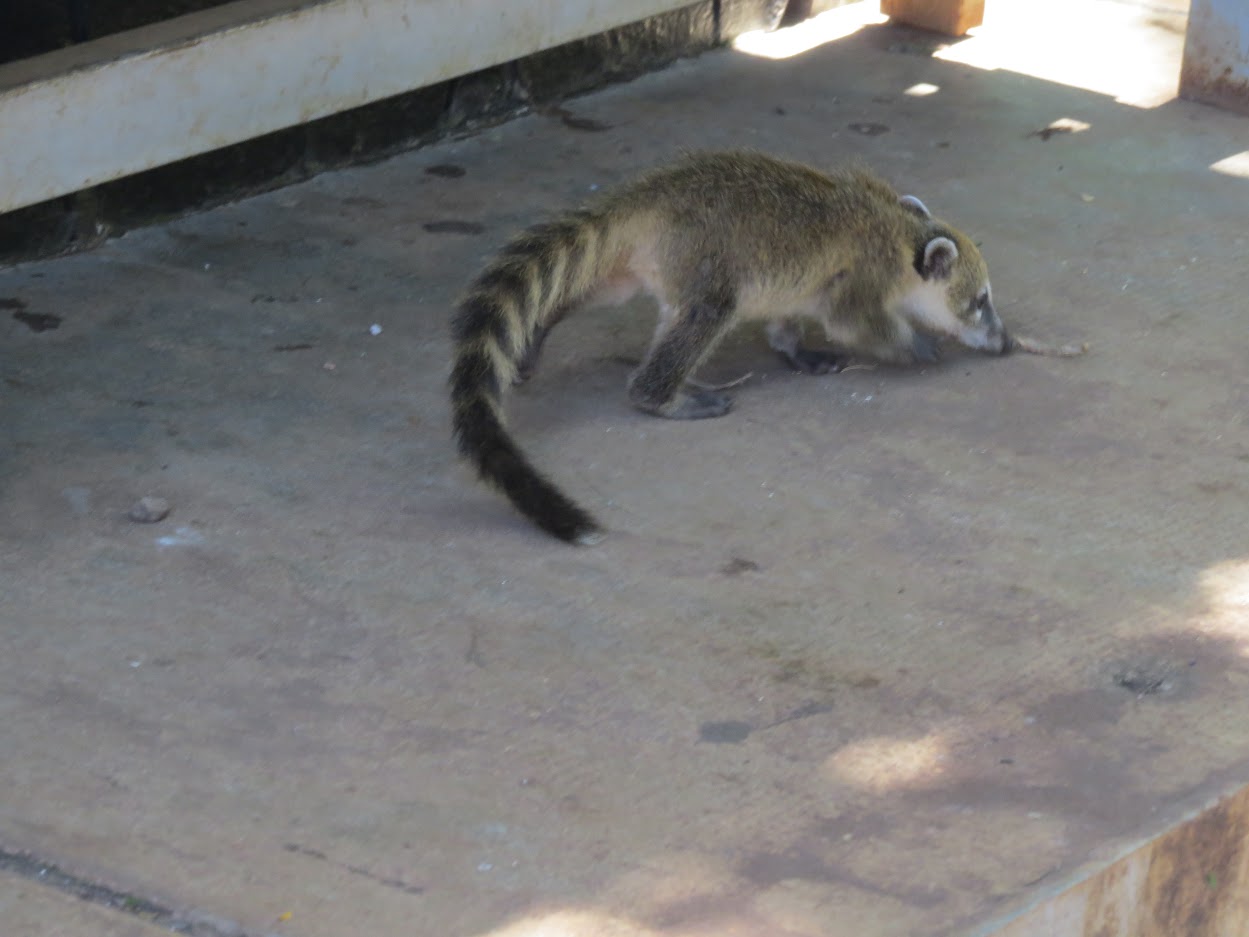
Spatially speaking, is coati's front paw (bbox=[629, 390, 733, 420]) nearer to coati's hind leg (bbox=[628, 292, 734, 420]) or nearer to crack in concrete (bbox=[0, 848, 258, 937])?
coati's hind leg (bbox=[628, 292, 734, 420])

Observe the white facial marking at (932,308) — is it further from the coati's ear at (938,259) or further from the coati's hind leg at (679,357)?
the coati's hind leg at (679,357)

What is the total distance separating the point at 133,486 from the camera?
4090mm

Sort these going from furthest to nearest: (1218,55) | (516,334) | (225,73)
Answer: (1218,55) < (225,73) < (516,334)

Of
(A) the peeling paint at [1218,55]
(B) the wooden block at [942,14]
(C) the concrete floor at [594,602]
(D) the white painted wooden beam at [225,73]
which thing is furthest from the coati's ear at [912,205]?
(B) the wooden block at [942,14]

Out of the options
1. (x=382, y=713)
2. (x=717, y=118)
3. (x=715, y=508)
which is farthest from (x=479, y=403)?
(x=717, y=118)

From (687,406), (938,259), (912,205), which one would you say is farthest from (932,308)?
(687,406)

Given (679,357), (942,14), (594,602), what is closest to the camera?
(594,602)

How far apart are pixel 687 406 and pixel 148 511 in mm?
1351

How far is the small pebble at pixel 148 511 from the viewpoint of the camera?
3947 mm

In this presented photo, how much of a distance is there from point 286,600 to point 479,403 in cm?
66

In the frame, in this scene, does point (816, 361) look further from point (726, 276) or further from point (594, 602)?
point (594, 602)

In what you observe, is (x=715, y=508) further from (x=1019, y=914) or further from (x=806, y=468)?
(x=1019, y=914)

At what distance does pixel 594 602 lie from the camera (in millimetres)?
3684

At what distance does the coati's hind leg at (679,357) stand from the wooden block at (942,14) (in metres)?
3.39
